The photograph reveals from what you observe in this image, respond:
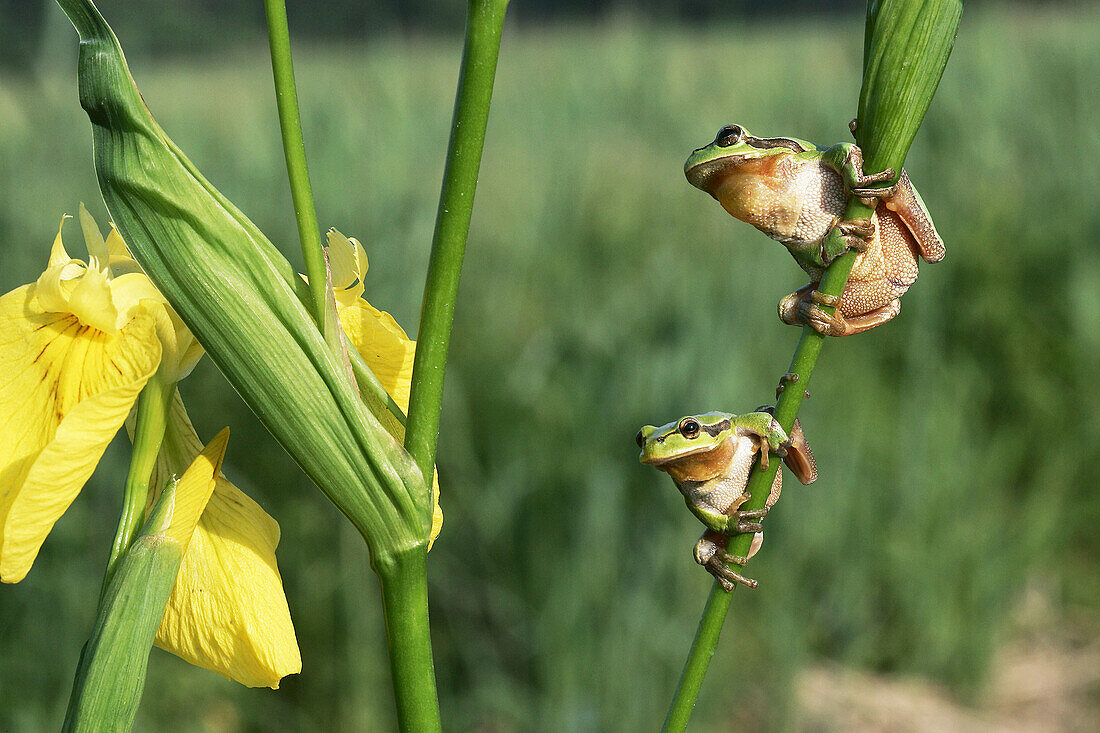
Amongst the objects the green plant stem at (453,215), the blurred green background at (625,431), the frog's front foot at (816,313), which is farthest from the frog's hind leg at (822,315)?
A: the blurred green background at (625,431)

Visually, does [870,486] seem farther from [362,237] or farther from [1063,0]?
[1063,0]

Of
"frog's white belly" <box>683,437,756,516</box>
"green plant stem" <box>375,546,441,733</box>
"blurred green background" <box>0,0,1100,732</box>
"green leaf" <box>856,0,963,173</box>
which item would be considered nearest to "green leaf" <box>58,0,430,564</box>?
"green plant stem" <box>375,546,441,733</box>

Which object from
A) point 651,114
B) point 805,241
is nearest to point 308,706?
point 805,241

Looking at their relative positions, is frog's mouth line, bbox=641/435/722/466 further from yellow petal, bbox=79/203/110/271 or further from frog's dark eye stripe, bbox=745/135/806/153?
yellow petal, bbox=79/203/110/271

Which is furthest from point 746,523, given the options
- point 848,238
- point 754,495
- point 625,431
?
point 625,431

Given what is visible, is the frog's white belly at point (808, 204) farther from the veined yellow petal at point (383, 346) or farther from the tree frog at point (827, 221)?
the veined yellow petal at point (383, 346)

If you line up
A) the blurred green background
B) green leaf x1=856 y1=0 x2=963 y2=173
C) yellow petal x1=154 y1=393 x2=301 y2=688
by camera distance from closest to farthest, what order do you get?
green leaf x1=856 y1=0 x2=963 y2=173 < yellow petal x1=154 y1=393 x2=301 y2=688 < the blurred green background

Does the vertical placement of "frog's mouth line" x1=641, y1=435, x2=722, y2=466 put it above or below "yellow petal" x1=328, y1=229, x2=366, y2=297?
below
